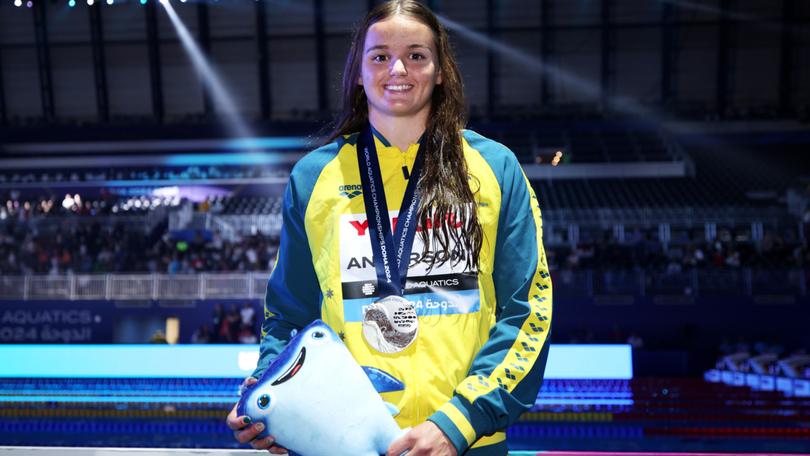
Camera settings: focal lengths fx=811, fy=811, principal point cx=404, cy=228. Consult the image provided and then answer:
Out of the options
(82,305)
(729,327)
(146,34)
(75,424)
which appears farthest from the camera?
(146,34)

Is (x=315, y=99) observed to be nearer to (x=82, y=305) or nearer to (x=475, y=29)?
(x=475, y=29)

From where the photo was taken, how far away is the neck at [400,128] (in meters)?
1.68

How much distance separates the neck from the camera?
5.52 ft

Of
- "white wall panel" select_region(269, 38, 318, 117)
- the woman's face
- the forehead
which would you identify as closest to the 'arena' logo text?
the woman's face

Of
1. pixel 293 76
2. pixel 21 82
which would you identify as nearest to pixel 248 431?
pixel 293 76

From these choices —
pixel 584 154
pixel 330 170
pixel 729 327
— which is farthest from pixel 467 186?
pixel 584 154

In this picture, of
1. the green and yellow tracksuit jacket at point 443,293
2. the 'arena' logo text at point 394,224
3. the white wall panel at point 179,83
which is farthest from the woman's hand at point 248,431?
the white wall panel at point 179,83

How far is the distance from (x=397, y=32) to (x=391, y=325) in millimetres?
574

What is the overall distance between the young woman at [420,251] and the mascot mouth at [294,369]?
3.8 inches

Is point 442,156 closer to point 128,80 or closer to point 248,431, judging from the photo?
point 248,431

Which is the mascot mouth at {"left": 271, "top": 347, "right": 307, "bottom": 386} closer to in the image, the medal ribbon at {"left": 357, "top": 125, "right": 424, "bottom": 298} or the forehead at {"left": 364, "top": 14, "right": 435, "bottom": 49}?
the medal ribbon at {"left": 357, "top": 125, "right": 424, "bottom": 298}

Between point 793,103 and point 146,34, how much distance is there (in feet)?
62.0

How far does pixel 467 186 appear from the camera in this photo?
160cm

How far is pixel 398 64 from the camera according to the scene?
5.28 feet
